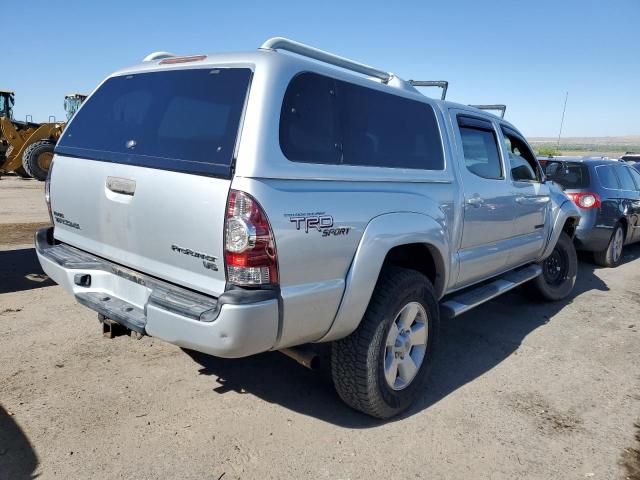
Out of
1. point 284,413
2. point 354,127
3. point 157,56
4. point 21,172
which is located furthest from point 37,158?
point 354,127

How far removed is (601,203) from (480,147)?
406cm

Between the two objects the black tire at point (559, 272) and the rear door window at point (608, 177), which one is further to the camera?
the rear door window at point (608, 177)

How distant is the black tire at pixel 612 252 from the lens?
771 cm

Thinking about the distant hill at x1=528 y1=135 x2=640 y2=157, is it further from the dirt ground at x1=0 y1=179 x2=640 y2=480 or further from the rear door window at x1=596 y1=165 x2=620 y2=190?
the dirt ground at x1=0 y1=179 x2=640 y2=480

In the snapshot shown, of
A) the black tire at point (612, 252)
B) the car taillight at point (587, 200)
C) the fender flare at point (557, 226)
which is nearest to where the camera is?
the fender flare at point (557, 226)

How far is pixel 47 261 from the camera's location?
10.5 feet

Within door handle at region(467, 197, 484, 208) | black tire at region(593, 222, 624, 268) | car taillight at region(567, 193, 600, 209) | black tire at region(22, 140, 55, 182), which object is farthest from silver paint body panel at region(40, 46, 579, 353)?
black tire at region(22, 140, 55, 182)

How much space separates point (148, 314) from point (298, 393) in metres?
1.37

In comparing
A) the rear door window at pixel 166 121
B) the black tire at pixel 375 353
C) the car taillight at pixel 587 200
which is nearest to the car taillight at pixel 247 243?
the rear door window at pixel 166 121

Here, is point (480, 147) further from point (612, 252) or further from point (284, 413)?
point (612, 252)

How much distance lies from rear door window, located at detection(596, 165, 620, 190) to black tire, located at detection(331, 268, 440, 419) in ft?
18.5

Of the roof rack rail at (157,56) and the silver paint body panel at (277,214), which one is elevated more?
the roof rack rail at (157,56)

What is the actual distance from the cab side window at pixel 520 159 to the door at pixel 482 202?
28 centimetres

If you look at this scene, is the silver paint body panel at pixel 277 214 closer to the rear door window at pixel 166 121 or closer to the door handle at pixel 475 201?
the rear door window at pixel 166 121
